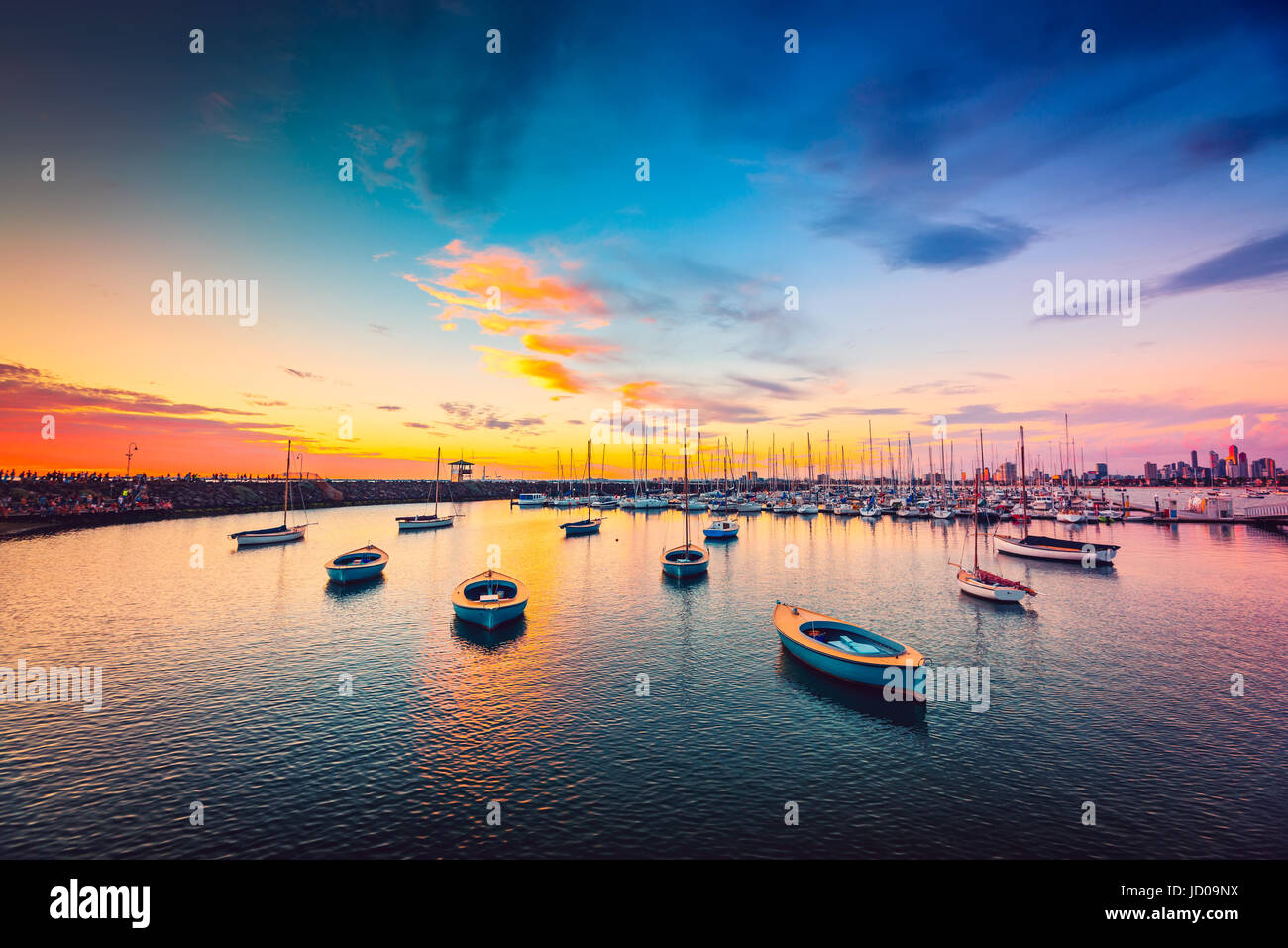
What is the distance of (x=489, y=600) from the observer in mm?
42156

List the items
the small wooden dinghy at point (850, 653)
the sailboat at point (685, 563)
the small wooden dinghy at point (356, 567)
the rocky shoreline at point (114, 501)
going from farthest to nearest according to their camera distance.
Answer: the rocky shoreline at point (114, 501) → the sailboat at point (685, 563) → the small wooden dinghy at point (356, 567) → the small wooden dinghy at point (850, 653)

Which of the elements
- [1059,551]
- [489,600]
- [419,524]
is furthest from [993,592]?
[419,524]

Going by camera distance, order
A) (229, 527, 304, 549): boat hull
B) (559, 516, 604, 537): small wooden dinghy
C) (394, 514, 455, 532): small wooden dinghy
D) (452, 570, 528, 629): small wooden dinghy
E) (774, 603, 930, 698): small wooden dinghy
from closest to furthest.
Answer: (774, 603, 930, 698): small wooden dinghy
(452, 570, 528, 629): small wooden dinghy
(229, 527, 304, 549): boat hull
(559, 516, 604, 537): small wooden dinghy
(394, 514, 455, 532): small wooden dinghy

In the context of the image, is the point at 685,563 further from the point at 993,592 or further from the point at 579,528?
the point at 579,528

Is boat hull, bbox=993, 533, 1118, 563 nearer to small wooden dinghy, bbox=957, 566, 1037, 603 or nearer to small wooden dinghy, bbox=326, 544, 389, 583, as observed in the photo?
small wooden dinghy, bbox=957, 566, 1037, 603

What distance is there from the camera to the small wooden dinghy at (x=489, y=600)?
129 ft

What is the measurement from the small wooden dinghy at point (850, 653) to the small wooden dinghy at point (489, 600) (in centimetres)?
2103

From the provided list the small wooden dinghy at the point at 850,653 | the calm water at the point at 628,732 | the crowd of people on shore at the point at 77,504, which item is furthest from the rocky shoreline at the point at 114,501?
the small wooden dinghy at the point at 850,653

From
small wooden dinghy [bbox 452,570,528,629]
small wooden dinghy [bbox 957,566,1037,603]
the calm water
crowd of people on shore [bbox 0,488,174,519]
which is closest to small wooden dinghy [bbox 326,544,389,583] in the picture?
the calm water

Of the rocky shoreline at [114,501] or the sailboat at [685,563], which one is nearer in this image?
the sailboat at [685,563]

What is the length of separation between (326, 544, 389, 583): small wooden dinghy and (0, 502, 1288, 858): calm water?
499 cm

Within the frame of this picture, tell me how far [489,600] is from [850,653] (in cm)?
2824

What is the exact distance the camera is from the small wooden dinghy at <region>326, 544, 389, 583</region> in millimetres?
55625

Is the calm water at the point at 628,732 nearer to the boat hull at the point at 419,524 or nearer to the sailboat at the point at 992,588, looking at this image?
the sailboat at the point at 992,588
